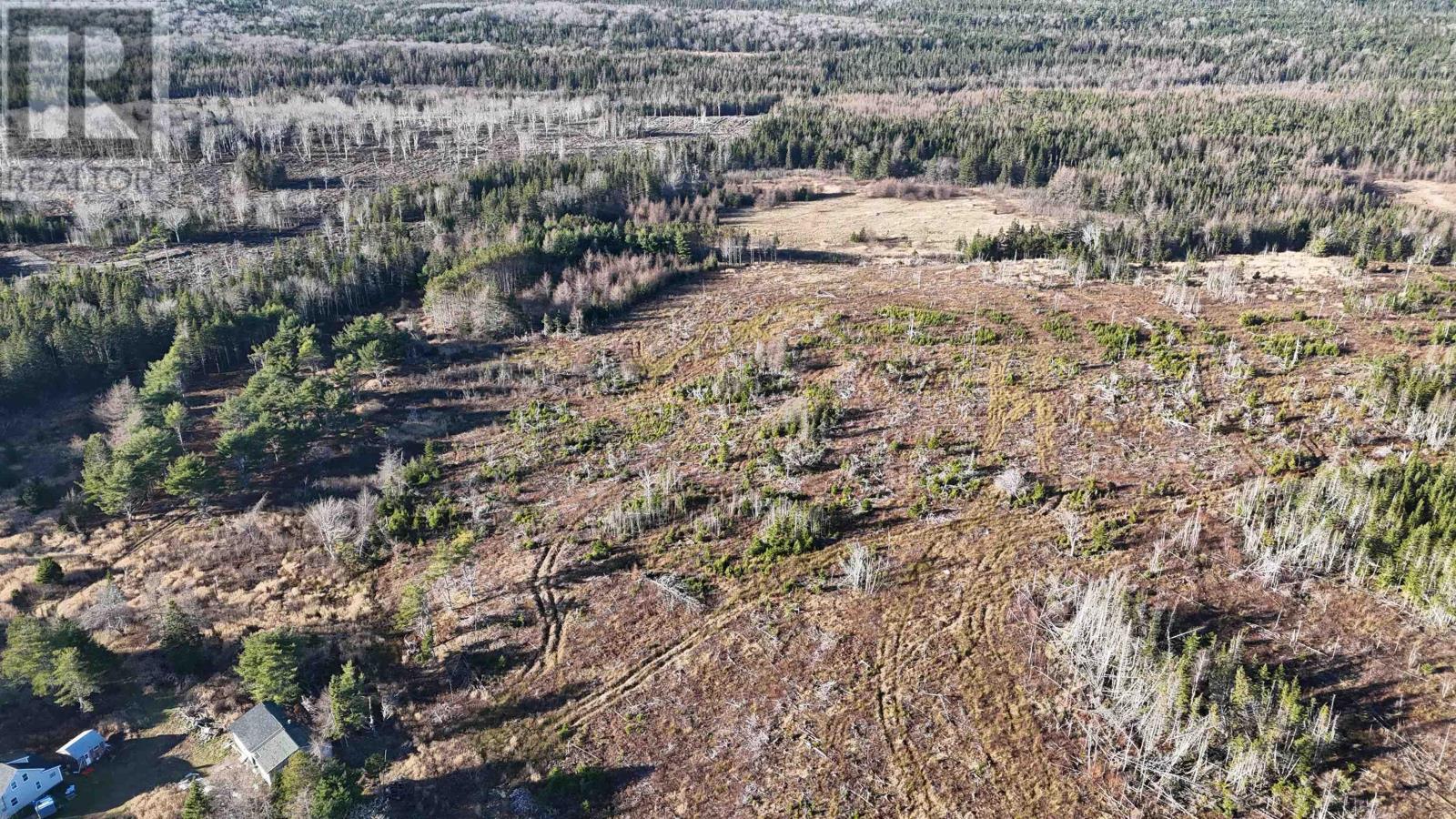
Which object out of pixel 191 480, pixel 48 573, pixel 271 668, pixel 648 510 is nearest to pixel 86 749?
pixel 271 668

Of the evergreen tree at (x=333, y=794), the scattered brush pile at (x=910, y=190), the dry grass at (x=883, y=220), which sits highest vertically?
the scattered brush pile at (x=910, y=190)

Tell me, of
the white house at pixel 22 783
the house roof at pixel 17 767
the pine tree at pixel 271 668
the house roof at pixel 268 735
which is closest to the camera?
the white house at pixel 22 783

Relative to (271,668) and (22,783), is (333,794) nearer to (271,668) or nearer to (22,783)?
(271,668)

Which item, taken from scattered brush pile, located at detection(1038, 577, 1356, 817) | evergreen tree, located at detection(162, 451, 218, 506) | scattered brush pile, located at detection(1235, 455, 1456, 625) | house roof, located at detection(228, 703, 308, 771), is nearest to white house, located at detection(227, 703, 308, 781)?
house roof, located at detection(228, 703, 308, 771)

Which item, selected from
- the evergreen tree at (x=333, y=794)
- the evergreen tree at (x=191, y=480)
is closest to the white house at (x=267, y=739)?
the evergreen tree at (x=333, y=794)

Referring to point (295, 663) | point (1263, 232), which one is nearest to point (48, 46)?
point (295, 663)

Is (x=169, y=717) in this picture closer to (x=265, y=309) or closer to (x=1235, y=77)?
(x=265, y=309)

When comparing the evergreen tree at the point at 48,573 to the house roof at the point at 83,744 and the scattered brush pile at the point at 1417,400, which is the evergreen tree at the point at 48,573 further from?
the scattered brush pile at the point at 1417,400
